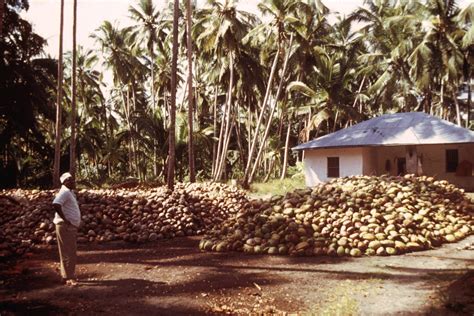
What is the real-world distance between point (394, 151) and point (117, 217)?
14.8m

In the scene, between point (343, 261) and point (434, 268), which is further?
point (343, 261)

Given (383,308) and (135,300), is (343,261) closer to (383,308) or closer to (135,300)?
(383,308)

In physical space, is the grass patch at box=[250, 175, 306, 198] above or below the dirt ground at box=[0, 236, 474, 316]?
above

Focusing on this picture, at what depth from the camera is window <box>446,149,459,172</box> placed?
1949cm

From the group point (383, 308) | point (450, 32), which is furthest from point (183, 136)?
point (383, 308)

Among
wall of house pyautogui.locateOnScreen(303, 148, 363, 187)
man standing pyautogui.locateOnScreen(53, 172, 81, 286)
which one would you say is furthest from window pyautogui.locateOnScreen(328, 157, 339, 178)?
man standing pyautogui.locateOnScreen(53, 172, 81, 286)

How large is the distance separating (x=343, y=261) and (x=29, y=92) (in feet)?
58.5

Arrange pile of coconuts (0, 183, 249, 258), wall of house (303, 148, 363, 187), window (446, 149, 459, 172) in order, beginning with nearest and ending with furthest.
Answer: pile of coconuts (0, 183, 249, 258) < wall of house (303, 148, 363, 187) < window (446, 149, 459, 172)

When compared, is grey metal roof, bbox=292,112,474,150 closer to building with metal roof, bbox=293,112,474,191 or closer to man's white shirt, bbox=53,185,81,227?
building with metal roof, bbox=293,112,474,191

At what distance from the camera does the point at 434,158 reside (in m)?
19.7

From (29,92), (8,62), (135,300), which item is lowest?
(135,300)

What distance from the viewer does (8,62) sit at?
1906cm

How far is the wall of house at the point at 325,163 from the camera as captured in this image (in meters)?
19.2

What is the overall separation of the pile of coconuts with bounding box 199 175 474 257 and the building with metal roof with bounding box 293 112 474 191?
7236 mm
